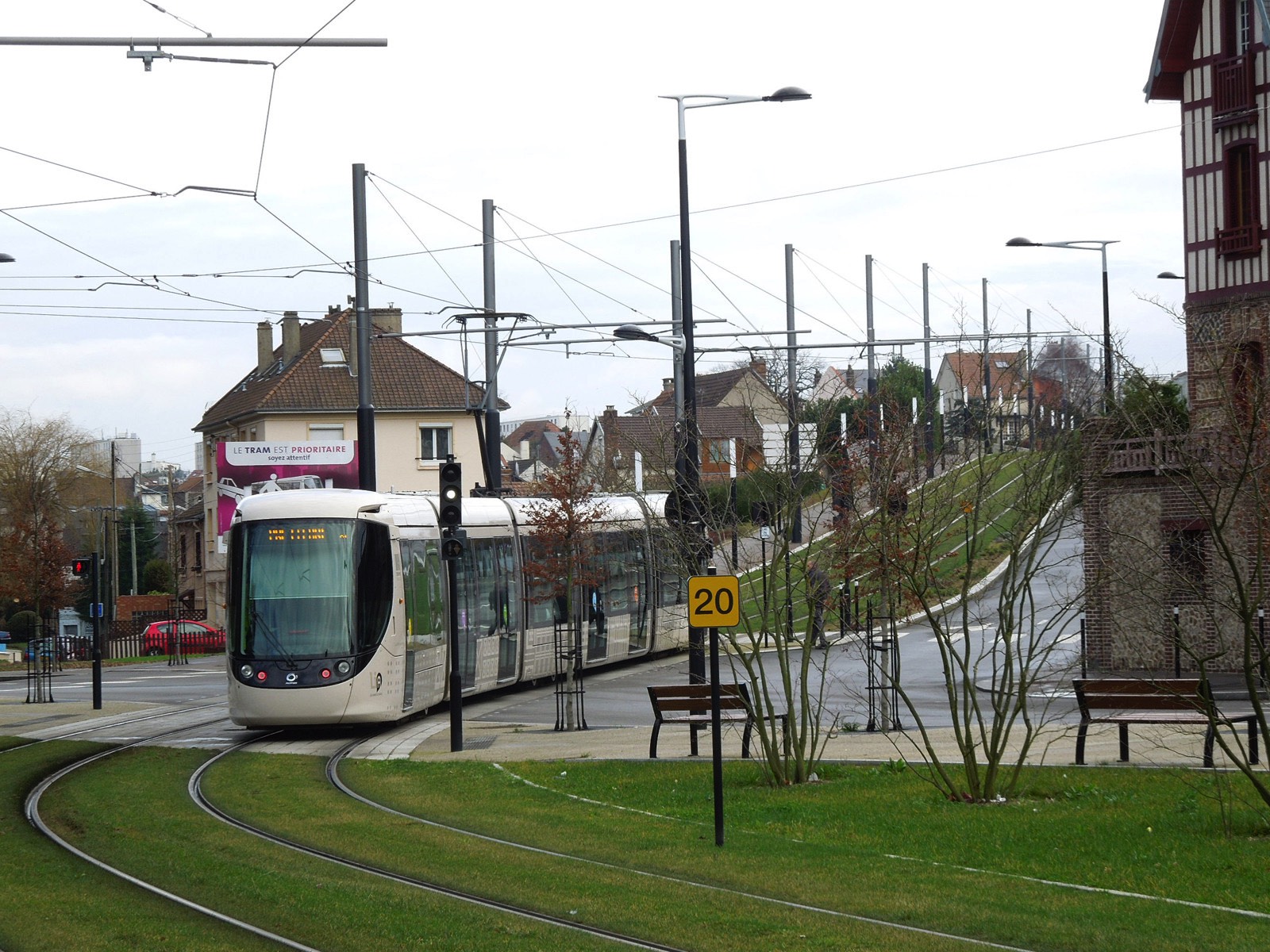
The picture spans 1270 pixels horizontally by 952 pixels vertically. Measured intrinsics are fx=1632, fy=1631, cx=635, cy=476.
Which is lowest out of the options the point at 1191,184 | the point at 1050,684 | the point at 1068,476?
the point at 1050,684

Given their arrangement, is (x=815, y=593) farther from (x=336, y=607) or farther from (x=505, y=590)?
(x=505, y=590)

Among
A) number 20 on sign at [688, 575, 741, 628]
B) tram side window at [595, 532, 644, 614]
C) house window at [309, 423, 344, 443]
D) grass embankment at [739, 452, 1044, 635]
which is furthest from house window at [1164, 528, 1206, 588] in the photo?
house window at [309, 423, 344, 443]

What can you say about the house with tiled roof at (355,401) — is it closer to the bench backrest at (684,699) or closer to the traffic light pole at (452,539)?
the traffic light pole at (452,539)

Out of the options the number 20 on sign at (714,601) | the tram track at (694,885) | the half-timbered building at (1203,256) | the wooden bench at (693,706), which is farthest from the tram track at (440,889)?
the half-timbered building at (1203,256)

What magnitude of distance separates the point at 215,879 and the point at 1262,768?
30.6ft

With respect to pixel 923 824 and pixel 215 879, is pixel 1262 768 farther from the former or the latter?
pixel 215 879

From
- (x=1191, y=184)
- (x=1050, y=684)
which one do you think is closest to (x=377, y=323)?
(x=1191, y=184)

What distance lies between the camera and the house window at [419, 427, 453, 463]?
221 ft

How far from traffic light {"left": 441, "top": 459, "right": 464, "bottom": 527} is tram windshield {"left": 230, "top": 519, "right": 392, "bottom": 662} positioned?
198cm

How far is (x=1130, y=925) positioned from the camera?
28.7ft

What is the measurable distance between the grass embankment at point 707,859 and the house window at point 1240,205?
821 inches

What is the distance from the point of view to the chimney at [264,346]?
74.1 meters

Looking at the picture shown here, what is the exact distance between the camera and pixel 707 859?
11.4 metres

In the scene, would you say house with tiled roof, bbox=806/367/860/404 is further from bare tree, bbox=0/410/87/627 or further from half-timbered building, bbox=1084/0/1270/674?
bare tree, bbox=0/410/87/627
